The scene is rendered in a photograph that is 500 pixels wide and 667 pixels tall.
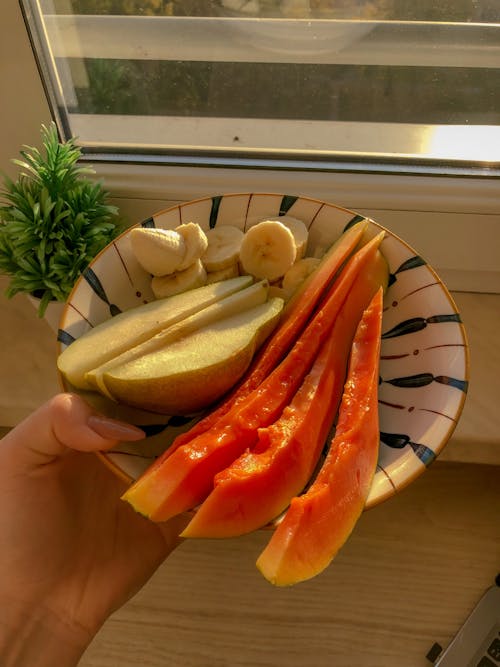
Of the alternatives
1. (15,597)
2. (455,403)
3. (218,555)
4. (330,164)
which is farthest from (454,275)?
(15,597)

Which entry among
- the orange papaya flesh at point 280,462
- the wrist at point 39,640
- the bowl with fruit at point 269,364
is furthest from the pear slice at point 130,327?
the wrist at point 39,640

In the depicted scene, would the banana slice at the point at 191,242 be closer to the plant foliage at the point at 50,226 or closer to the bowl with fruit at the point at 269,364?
the bowl with fruit at the point at 269,364

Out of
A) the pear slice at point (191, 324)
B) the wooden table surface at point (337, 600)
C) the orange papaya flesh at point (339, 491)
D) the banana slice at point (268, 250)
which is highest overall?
the banana slice at point (268, 250)

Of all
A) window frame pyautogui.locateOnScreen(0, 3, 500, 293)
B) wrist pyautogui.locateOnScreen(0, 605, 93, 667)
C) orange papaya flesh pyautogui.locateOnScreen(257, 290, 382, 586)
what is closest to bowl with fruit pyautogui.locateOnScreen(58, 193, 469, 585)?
orange papaya flesh pyautogui.locateOnScreen(257, 290, 382, 586)

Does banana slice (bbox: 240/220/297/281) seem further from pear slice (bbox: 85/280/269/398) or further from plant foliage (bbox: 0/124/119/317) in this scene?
plant foliage (bbox: 0/124/119/317)

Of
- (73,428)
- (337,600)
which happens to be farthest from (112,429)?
(337,600)

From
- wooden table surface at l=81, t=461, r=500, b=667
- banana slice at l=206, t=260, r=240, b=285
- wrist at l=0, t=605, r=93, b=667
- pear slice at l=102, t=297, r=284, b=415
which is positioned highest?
banana slice at l=206, t=260, r=240, b=285
